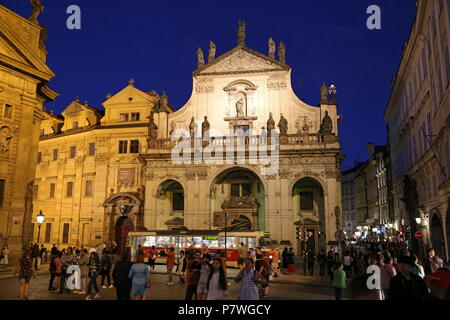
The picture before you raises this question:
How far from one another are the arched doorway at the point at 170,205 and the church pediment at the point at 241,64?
11277mm

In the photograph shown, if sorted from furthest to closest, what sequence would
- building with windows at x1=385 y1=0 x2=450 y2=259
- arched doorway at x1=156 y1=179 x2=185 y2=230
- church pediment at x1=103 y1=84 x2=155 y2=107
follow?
1. church pediment at x1=103 y1=84 x2=155 y2=107
2. arched doorway at x1=156 y1=179 x2=185 y2=230
3. building with windows at x1=385 y1=0 x2=450 y2=259

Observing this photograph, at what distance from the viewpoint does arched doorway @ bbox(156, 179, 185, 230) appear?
3581 centimetres

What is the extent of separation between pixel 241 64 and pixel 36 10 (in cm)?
1803

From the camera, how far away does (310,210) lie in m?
35.0

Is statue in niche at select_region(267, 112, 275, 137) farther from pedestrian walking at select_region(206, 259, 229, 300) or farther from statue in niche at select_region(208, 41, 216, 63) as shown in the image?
pedestrian walking at select_region(206, 259, 229, 300)

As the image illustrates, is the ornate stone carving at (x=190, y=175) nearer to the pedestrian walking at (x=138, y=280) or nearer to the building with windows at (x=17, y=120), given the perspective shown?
the building with windows at (x=17, y=120)

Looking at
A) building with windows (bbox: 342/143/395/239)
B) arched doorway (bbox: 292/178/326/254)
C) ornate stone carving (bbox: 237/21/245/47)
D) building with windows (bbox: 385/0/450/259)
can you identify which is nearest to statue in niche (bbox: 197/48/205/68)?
ornate stone carving (bbox: 237/21/245/47)

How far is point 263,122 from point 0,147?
21.6 m

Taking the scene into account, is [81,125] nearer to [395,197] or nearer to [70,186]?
[70,186]

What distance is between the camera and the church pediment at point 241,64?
120 ft

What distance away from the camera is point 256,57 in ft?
121

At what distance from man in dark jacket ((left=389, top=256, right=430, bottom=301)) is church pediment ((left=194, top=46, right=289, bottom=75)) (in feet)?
105

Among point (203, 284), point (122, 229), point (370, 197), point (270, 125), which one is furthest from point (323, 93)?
→ point (370, 197)
